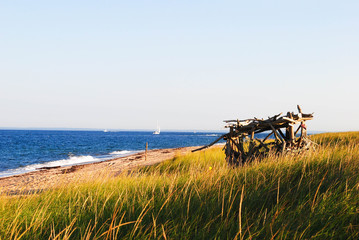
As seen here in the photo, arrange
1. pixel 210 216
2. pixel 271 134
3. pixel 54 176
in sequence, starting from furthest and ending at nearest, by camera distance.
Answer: pixel 54 176, pixel 271 134, pixel 210 216

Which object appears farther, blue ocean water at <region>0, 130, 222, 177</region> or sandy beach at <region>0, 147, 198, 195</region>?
blue ocean water at <region>0, 130, 222, 177</region>

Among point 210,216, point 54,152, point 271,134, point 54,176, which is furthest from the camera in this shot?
point 54,152

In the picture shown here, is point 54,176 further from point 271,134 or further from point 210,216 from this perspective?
point 210,216

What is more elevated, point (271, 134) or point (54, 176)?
point (271, 134)

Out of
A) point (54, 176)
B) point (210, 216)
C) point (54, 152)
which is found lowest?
point (54, 152)

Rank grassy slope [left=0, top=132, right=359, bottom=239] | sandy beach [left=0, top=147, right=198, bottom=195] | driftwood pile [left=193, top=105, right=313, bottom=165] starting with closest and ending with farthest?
grassy slope [left=0, top=132, right=359, bottom=239] → sandy beach [left=0, top=147, right=198, bottom=195] → driftwood pile [left=193, top=105, right=313, bottom=165]

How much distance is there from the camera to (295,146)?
9.41 metres

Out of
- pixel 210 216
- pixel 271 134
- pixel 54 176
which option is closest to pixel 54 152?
pixel 54 176

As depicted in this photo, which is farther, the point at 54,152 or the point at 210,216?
the point at 54,152

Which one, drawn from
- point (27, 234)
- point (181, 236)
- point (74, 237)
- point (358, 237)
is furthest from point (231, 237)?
point (27, 234)

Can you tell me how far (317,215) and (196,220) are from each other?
126 centimetres

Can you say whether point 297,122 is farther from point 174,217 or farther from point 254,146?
point 174,217

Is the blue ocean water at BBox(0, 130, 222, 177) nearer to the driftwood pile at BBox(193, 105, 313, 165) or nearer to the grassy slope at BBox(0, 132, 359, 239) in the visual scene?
the driftwood pile at BBox(193, 105, 313, 165)

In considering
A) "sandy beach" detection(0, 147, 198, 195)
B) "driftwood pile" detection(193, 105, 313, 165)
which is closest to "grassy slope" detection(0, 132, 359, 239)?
"sandy beach" detection(0, 147, 198, 195)
